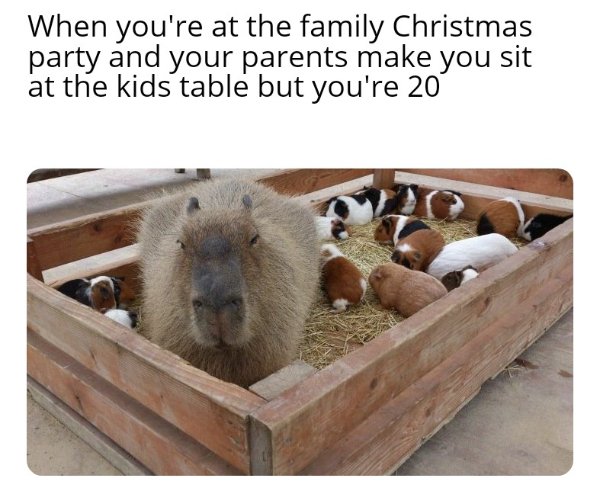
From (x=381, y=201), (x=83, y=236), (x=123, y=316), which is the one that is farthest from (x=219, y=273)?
(x=381, y=201)

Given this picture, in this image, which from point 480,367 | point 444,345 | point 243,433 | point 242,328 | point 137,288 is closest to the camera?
point 243,433

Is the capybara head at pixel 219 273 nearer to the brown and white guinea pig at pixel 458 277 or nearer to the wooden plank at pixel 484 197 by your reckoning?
the brown and white guinea pig at pixel 458 277

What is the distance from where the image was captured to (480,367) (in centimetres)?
291

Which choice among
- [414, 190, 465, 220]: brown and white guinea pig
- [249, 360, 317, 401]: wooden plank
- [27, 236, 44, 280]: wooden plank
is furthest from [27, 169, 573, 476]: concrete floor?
[414, 190, 465, 220]: brown and white guinea pig

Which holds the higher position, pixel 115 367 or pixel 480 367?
pixel 115 367

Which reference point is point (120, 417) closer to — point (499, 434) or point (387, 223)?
point (499, 434)

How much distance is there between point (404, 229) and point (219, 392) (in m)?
2.79

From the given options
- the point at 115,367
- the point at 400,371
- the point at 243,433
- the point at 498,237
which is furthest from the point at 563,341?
the point at 115,367

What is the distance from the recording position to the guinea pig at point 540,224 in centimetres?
430

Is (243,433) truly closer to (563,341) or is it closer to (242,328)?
(242,328)

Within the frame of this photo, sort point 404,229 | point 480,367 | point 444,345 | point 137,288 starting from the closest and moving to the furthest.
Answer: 1. point 444,345
2. point 480,367
3. point 137,288
4. point 404,229

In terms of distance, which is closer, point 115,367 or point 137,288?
point 115,367

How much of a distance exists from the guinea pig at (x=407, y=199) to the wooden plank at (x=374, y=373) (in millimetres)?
1947

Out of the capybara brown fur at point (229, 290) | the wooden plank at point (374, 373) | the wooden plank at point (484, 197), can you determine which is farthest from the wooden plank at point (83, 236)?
the wooden plank at point (484, 197)
